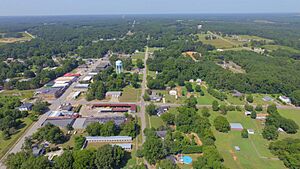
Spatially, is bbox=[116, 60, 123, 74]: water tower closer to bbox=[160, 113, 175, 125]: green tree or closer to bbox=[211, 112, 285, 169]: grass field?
bbox=[160, 113, 175, 125]: green tree

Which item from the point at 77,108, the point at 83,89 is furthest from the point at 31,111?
the point at 83,89

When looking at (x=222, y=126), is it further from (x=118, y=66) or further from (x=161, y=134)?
(x=118, y=66)

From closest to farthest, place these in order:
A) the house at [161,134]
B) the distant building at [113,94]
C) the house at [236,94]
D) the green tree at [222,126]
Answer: the house at [161,134] < the green tree at [222,126] < the distant building at [113,94] < the house at [236,94]

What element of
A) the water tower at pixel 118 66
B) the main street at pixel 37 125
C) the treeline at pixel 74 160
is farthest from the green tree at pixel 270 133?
the water tower at pixel 118 66

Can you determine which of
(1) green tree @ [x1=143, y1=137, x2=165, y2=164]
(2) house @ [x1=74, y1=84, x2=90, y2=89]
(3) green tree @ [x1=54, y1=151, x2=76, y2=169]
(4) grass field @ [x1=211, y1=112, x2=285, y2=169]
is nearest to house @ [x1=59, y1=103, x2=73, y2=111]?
(2) house @ [x1=74, y1=84, x2=90, y2=89]

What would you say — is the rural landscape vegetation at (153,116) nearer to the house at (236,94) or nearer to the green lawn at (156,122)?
the green lawn at (156,122)

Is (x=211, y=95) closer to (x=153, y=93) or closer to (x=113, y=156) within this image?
(x=153, y=93)
